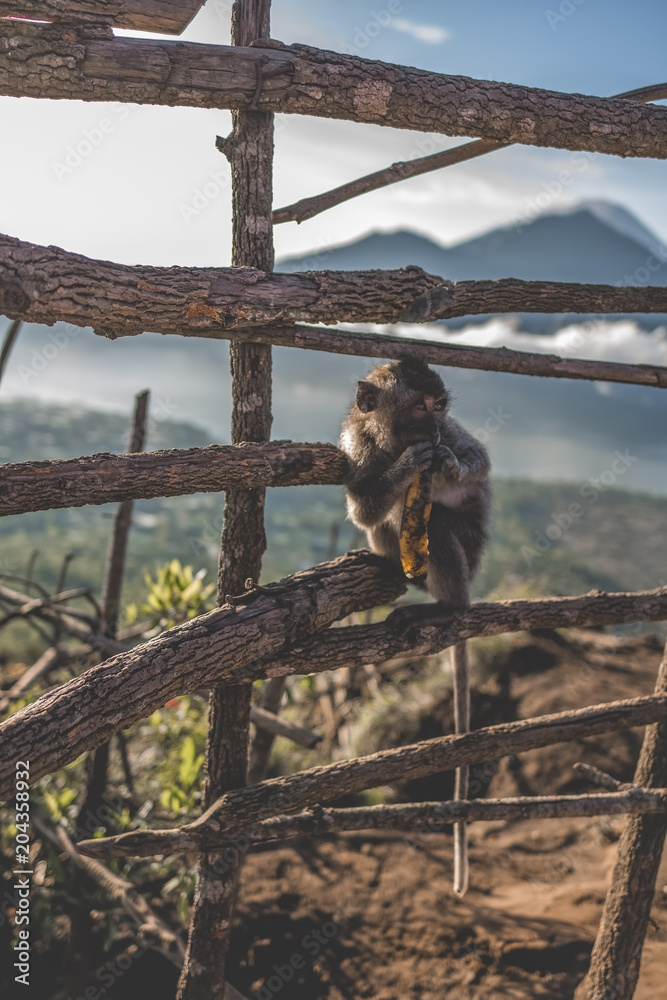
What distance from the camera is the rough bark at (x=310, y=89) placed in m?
2.47

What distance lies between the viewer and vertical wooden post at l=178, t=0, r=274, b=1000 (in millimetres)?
2871

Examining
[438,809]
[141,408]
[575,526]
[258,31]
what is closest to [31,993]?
[438,809]

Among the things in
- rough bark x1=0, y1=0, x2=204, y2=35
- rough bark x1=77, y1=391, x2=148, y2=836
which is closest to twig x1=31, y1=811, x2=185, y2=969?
rough bark x1=77, y1=391, x2=148, y2=836

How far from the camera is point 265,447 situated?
2.92m

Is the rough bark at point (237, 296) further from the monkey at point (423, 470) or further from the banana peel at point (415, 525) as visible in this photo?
the banana peel at point (415, 525)

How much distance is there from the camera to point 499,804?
3.30 metres

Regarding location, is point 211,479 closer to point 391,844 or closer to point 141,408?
point 141,408

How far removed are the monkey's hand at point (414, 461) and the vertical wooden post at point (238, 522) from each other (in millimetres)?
625

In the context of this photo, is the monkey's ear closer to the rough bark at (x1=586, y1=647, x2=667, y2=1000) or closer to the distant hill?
the rough bark at (x1=586, y1=647, x2=667, y2=1000)

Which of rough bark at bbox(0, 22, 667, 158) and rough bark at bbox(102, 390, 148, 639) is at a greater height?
rough bark at bbox(0, 22, 667, 158)

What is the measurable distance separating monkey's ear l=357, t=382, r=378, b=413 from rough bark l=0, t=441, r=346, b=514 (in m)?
0.46

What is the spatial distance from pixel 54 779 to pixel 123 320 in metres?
4.12

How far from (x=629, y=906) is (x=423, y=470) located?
2277 mm

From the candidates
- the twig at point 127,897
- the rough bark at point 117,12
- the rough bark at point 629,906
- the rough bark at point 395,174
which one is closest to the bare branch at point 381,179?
the rough bark at point 395,174
